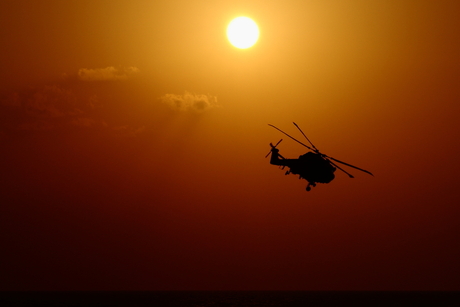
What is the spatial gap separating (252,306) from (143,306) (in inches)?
971

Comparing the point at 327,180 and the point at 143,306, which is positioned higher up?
the point at 143,306

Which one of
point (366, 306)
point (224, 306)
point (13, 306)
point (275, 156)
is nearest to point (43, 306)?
point (13, 306)

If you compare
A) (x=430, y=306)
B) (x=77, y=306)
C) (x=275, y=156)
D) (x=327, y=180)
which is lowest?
(x=327, y=180)

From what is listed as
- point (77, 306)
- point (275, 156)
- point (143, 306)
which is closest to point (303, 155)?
point (275, 156)

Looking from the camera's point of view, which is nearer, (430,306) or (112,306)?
(112,306)

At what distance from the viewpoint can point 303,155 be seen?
2561cm

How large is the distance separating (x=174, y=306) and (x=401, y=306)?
167 feet

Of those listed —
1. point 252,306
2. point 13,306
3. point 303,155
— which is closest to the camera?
point 303,155

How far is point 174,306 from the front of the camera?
11962cm

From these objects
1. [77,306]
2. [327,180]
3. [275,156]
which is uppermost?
[77,306]

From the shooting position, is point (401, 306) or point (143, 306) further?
point (401, 306)

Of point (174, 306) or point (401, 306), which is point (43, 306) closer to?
point (174, 306)

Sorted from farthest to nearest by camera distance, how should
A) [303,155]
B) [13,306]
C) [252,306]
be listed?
1. [252,306]
2. [13,306]
3. [303,155]

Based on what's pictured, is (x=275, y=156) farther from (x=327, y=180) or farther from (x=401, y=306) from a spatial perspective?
(x=401, y=306)
